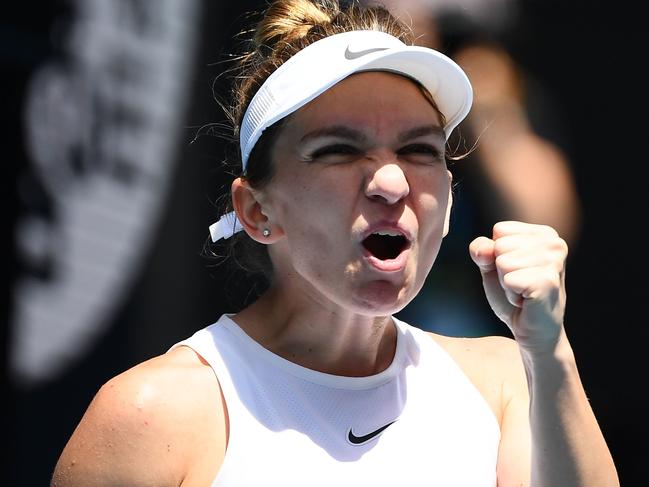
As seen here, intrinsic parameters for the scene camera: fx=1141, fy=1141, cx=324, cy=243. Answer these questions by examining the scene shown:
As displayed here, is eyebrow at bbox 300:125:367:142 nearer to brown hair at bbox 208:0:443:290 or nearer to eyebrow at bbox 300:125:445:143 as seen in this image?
eyebrow at bbox 300:125:445:143

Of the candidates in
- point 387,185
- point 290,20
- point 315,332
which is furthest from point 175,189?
point 387,185

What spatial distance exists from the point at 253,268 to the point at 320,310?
311 millimetres

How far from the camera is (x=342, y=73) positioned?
2008 mm

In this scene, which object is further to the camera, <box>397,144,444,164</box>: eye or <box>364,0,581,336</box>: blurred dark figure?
<box>364,0,581,336</box>: blurred dark figure

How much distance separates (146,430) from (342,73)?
706mm

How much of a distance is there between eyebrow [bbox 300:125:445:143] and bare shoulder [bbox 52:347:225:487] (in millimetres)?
482

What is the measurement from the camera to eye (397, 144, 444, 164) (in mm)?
2061

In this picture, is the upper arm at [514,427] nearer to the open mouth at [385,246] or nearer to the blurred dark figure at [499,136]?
the open mouth at [385,246]

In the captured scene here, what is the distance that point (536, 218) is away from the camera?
3395mm

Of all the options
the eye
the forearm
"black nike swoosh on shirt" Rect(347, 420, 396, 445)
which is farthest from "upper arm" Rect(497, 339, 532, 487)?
the eye

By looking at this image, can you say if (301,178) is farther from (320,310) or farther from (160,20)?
(160,20)

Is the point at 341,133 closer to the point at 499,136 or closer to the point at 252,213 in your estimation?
the point at 252,213

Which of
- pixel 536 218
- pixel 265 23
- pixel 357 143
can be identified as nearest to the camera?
pixel 357 143

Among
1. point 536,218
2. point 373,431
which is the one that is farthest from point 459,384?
point 536,218
